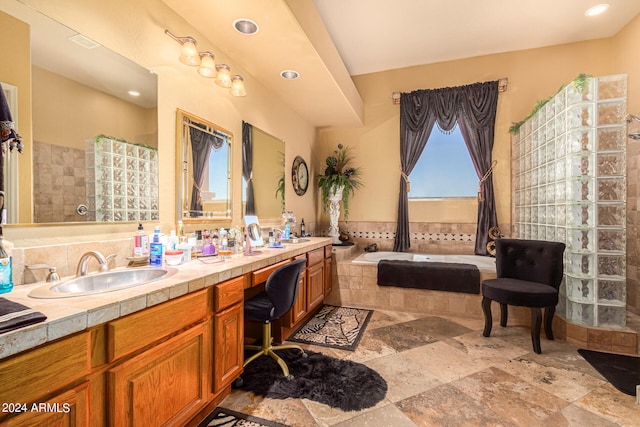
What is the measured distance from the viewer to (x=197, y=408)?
56.6 inches

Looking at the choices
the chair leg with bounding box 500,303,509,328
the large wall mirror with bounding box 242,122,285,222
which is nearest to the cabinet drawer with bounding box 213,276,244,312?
the large wall mirror with bounding box 242,122,285,222

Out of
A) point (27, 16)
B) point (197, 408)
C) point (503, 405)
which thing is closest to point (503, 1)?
point (503, 405)

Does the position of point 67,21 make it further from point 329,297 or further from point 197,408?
point 329,297

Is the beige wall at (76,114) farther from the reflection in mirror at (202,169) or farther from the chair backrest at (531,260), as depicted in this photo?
the chair backrest at (531,260)

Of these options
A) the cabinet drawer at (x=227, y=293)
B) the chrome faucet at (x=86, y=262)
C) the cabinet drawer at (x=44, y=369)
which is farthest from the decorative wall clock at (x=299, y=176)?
the cabinet drawer at (x=44, y=369)

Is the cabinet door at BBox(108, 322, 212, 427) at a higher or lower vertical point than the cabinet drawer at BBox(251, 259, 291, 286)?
lower

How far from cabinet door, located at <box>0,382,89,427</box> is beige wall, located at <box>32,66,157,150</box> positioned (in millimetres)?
1076

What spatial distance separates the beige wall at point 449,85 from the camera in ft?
12.6

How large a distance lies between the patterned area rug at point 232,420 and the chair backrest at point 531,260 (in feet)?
8.13

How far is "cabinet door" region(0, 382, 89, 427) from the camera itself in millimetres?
783

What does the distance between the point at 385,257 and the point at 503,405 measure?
245 cm

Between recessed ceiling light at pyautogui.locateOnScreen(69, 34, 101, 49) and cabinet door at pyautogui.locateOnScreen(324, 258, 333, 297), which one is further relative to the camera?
cabinet door at pyautogui.locateOnScreen(324, 258, 333, 297)


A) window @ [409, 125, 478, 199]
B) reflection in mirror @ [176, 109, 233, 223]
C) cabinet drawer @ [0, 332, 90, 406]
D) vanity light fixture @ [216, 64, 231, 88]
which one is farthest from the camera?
window @ [409, 125, 478, 199]

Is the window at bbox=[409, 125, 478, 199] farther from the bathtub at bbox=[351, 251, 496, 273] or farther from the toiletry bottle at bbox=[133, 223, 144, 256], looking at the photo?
the toiletry bottle at bbox=[133, 223, 144, 256]
